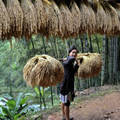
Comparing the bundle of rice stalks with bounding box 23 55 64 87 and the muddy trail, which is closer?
the bundle of rice stalks with bounding box 23 55 64 87

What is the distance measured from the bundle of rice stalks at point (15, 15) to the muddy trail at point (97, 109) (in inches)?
90.1

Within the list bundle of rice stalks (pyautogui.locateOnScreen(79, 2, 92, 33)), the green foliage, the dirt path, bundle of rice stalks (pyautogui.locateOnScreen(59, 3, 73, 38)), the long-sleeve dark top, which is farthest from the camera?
the green foliage

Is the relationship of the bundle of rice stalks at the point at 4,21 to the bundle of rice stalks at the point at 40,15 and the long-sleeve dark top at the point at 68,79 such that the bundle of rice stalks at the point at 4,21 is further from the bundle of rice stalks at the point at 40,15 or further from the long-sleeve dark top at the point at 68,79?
the long-sleeve dark top at the point at 68,79

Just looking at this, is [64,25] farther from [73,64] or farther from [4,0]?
[73,64]

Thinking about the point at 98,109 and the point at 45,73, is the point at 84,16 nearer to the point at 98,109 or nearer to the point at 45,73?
the point at 45,73

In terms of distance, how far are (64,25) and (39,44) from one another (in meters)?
3.46

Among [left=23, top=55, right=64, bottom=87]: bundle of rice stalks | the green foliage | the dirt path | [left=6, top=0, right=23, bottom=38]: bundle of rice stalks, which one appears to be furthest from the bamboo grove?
the green foliage

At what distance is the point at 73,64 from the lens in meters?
2.79

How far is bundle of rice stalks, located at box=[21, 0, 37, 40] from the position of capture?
1.68 m

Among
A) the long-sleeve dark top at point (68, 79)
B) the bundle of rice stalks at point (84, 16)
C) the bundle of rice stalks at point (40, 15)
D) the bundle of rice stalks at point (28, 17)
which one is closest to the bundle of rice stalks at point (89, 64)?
the long-sleeve dark top at point (68, 79)

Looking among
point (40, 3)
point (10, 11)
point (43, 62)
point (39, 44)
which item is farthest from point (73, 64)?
point (39, 44)

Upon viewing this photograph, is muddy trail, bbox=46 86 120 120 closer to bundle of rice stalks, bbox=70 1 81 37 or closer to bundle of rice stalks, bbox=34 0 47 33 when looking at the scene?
bundle of rice stalks, bbox=70 1 81 37

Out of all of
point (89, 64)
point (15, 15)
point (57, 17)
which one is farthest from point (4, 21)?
point (89, 64)

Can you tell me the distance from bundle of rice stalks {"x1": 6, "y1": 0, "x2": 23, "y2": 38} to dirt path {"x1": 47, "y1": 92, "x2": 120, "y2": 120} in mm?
2289
